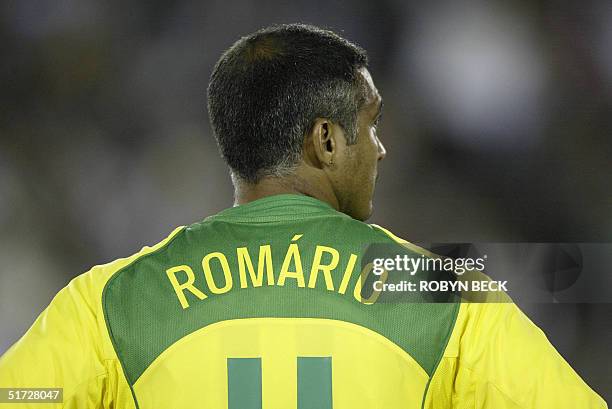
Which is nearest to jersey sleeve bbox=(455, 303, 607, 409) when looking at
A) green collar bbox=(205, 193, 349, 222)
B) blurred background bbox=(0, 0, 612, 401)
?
green collar bbox=(205, 193, 349, 222)

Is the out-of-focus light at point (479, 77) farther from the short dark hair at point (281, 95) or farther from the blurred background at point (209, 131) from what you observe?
the short dark hair at point (281, 95)

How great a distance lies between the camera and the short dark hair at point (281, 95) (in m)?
0.82

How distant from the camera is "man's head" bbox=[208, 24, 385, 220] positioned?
0.82 metres

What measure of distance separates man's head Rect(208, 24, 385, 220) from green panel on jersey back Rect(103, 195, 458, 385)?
0.18 feet

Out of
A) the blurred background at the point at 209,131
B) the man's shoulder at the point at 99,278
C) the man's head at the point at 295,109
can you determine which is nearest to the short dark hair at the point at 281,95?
the man's head at the point at 295,109

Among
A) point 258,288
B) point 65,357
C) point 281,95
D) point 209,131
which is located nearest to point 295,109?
point 281,95

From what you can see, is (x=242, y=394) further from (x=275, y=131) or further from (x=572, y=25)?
(x=572, y=25)

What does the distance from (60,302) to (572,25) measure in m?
1.36

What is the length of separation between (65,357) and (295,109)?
296 millimetres

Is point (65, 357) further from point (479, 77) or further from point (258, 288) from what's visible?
point (479, 77)

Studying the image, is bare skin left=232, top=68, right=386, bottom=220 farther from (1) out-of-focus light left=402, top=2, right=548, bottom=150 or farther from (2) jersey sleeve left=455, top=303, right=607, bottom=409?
(1) out-of-focus light left=402, top=2, right=548, bottom=150

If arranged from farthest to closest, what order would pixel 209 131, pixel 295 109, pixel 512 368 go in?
pixel 209 131 < pixel 295 109 < pixel 512 368

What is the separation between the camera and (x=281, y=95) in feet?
2.68

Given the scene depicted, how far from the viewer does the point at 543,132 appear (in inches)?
73.7
